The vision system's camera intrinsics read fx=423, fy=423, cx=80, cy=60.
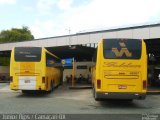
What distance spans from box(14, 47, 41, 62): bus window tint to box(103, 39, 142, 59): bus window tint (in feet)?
24.3

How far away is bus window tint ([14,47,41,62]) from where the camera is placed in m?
26.7

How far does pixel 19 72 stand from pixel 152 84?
24.0 meters

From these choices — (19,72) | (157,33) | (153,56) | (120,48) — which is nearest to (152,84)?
(153,56)

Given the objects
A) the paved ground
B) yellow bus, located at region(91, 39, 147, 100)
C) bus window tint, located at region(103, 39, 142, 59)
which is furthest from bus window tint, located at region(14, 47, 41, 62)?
bus window tint, located at region(103, 39, 142, 59)

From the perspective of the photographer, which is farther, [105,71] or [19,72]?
Answer: [19,72]

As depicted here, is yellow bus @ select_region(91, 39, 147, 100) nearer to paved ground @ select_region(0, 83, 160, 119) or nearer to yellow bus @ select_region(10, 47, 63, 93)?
A: paved ground @ select_region(0, 83, 160, 119)

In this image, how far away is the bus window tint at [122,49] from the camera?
66.7 ft

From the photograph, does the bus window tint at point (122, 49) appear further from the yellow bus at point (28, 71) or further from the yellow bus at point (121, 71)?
the yellow bus at point (28, 71)

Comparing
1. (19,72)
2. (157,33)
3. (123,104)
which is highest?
(157,33)

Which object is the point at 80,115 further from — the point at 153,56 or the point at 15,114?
the point at 153,56

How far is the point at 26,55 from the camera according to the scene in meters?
26.7

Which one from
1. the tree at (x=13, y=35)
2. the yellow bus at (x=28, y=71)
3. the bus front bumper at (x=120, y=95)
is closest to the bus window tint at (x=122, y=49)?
the bus front bumper at (x=120, y=95)

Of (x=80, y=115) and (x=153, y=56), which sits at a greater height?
(x=153, y=56)

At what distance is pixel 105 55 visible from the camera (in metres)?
20.3
